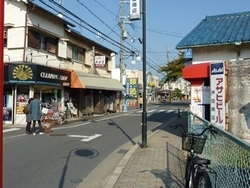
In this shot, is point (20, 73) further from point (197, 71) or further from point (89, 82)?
point (197, 71)

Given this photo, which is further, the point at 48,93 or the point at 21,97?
the point at 48,93

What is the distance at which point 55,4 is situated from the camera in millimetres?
13211

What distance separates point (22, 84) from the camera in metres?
17.0

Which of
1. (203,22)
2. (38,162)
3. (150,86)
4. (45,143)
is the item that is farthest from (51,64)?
(150,86)

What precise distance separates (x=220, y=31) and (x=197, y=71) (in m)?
1.90

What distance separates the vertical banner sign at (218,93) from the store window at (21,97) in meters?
12.3

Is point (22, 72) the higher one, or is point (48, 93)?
point (22, 72)

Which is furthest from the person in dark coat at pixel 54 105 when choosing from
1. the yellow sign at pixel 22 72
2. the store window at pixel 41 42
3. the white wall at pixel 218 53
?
the white wall at pixel 218 53

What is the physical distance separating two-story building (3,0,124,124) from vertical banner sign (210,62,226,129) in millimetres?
11292

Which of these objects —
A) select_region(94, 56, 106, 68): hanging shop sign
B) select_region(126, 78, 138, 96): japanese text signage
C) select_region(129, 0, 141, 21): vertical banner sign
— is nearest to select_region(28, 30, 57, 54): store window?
select_region(94, 56, 106, 68): hanging shop sign

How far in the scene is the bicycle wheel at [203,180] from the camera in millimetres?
3438

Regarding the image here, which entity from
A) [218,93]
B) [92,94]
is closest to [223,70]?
[218,93]

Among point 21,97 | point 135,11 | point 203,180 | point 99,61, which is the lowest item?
point 203,180

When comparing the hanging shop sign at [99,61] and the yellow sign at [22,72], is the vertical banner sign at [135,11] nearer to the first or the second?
the yellow sign at [22,72]
